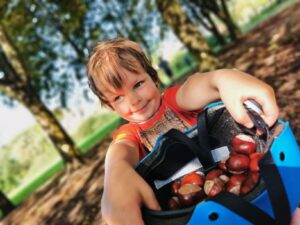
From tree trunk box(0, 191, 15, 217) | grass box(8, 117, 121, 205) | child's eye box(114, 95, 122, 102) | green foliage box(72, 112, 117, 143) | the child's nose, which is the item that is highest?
child's eye box(114, 95, 122, 102)

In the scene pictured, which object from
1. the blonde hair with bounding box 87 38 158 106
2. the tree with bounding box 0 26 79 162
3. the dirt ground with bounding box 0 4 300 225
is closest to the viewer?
the blonde hair with bounding box 87 38 158 106

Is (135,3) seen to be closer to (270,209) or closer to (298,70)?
(298,70)

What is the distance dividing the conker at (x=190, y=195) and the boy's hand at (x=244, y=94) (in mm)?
311

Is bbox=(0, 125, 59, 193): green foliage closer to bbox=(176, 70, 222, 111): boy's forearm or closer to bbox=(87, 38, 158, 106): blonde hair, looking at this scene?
bbox=(87, 38, 158, 106): blonde hair

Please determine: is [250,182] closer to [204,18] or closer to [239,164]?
[239,164]

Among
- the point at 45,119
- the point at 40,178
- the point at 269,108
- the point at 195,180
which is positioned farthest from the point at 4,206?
the point at 269,108

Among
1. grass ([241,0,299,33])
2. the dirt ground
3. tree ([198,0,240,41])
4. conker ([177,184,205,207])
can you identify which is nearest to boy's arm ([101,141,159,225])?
conker ([177,184,205,207])

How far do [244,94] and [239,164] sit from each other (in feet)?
0.84

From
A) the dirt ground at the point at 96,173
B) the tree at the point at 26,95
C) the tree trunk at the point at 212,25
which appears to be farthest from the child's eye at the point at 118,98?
the tree trunk at the point at 212,25

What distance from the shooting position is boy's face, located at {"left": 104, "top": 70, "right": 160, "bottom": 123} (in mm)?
1683

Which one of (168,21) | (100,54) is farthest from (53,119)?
(100,54)

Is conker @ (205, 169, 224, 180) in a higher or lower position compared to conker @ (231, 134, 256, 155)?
lower

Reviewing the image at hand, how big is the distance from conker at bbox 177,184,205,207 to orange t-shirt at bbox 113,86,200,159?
497 millimetres

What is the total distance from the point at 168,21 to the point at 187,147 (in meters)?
7.29
